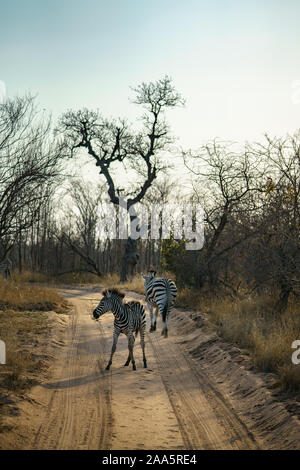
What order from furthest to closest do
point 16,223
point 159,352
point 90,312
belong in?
point 90,312, point 16,223, point 159,352

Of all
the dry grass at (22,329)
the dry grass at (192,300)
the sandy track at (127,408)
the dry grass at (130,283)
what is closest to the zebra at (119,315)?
the sandy track at (127,408)

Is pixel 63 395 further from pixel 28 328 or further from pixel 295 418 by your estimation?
pixel 28 328

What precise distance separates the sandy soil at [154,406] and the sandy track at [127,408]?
1 cm

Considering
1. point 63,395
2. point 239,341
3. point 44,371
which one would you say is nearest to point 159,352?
point 239,341

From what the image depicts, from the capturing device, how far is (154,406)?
7.27 metres

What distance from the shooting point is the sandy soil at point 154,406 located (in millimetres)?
5816

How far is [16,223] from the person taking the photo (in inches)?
513

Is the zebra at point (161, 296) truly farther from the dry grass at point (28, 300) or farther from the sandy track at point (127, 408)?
the dry grass at point (28, 300)

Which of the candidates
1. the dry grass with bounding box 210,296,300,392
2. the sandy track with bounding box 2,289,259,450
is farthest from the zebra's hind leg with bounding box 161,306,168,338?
the sandy track with bounding box 2,289,259,450

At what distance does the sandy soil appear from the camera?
19.1 feet

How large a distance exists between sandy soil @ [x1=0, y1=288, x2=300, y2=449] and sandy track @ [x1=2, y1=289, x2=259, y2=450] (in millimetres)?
13

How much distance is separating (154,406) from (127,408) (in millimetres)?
436
